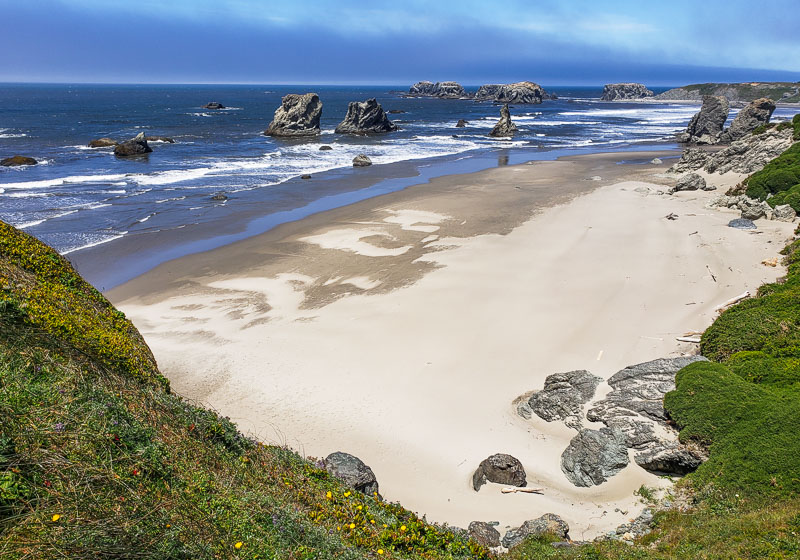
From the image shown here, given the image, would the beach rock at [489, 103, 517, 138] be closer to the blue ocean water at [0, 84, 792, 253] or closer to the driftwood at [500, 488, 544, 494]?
the blue ocean water at [0, 84, 792, 253]

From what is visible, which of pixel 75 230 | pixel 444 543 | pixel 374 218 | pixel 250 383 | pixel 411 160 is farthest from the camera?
pixel 411 160

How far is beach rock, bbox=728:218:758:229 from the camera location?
73.7 feet

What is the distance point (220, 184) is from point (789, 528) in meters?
36.7

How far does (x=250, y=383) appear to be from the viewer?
501 inches

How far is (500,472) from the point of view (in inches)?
376

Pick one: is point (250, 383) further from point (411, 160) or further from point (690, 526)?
point (411, 160)

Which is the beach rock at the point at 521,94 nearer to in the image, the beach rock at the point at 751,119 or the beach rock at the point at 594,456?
the beach rock at the point at 751,119

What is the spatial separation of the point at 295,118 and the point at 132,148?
2643 cm

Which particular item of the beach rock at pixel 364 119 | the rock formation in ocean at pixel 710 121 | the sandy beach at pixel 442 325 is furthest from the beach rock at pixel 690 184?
the beach rock at pixel 364 119

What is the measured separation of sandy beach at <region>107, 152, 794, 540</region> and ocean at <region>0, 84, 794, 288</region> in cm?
770

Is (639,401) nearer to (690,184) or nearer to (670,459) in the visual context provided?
(670,459)

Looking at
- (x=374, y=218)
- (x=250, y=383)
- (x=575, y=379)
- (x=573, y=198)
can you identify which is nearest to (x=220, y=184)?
(x=374, y=218)

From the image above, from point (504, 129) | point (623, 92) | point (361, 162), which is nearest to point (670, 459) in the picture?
point (361, 162)

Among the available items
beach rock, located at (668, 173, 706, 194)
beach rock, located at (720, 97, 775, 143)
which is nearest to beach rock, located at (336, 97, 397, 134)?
beach rock, located at (720, 97, 775, 143)
